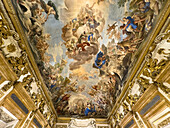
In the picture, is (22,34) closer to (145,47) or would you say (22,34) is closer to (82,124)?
(145,47)

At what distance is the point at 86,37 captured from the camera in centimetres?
765

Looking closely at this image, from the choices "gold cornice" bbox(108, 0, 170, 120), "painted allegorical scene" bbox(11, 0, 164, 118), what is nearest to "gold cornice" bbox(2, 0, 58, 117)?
"painted allegorical scene" bbox(11, 0, 164, 118)

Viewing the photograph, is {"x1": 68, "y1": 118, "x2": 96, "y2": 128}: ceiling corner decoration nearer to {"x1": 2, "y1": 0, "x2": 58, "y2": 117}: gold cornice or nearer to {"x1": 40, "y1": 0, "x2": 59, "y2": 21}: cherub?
{"x1": 2, "y1": 0, "x2": 58, "y2": 117}: gold cornice

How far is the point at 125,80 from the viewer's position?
8172 millimetres

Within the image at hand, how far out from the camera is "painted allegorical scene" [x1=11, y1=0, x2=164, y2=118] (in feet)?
19.8

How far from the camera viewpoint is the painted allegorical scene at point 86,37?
602cm

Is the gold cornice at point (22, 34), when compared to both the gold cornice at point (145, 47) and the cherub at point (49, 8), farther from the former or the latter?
the gold cornice at point (145, 47)

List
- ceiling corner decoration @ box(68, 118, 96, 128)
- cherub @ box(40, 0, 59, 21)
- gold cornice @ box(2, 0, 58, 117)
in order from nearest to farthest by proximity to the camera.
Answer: gold cornice @ box(2, 0, 58, 117) → cherub @ box(40, 0, 59, 21) → ceiling corner decoration @ box(68, 118, 96, 128)

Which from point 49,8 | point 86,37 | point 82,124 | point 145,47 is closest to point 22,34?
point 49,8

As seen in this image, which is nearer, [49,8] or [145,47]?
[49,8]

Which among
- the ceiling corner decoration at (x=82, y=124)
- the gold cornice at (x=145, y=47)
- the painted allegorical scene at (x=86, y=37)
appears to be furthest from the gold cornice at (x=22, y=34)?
the gold cornice at (x=145, y=47)

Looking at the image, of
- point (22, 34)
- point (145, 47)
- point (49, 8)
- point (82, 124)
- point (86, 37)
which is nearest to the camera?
point (22, 34)

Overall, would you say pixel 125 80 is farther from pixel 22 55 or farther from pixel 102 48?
pixel 22 55

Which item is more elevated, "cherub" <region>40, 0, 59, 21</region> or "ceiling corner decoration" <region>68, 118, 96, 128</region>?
"cherub" <region>40, 0, 59, 21</region>
